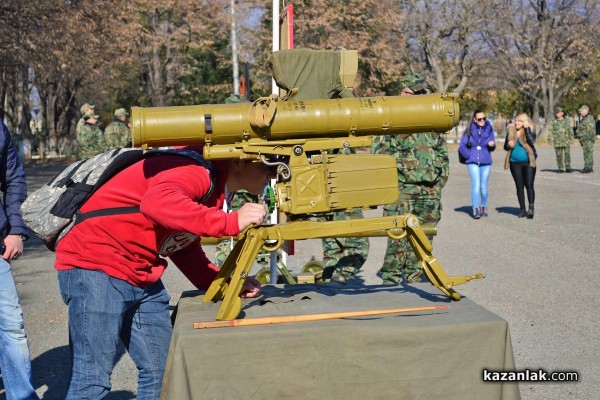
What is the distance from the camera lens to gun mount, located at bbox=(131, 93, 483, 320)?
11.1 ft

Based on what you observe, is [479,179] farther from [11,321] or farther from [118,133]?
[11,321]

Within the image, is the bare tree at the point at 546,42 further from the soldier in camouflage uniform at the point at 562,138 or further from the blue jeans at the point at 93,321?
the blue jeans at the point at 93,321

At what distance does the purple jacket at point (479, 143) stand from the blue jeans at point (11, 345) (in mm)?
11381

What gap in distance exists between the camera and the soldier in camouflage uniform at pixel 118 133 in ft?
53.0

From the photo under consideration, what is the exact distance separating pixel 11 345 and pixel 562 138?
2229 centimetres

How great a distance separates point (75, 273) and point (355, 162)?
125 cm

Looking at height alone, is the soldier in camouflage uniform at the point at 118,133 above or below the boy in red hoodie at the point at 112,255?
below

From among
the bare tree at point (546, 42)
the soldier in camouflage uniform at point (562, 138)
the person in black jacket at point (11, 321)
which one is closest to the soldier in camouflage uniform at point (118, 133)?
the person in black jacket at point (11, 321)

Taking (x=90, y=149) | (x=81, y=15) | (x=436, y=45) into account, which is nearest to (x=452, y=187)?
(x=90, y=149)

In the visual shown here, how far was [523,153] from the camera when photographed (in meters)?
15.3

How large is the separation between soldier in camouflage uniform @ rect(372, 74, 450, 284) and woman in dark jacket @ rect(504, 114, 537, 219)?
678cm

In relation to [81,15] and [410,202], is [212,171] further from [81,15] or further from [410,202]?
[81,15]

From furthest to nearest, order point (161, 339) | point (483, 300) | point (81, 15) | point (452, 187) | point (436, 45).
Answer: point (436, 45), point (81, 15), point (452, 187), point (483, 300), point (161, 339)

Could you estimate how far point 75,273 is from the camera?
3.73 meters
